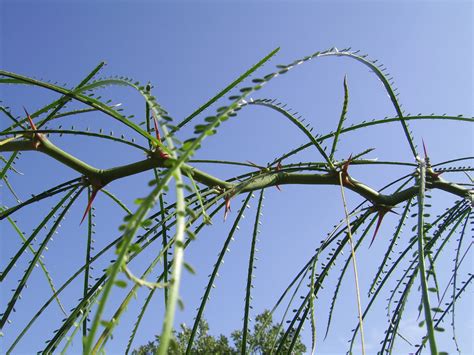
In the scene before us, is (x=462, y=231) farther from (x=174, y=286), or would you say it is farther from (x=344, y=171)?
(x=174, y=286)

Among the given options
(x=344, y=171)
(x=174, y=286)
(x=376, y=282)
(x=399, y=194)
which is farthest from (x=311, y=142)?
(x=174, y=286)

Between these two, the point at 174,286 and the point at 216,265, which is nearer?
the point at 174,286

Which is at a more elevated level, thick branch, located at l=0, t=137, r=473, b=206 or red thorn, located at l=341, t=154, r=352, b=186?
red thorn, located at l=341, t=154, r=352, b=186

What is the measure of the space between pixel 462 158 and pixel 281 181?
0.36 meters

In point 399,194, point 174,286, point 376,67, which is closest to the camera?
point 174,286

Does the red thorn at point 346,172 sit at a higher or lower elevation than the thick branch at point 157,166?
higher

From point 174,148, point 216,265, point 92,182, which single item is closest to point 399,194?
point 216,265

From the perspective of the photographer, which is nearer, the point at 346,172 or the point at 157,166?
the point at 157,166

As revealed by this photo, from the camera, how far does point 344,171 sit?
32.9 inches

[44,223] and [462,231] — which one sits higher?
[462,231]

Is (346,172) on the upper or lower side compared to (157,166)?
upper

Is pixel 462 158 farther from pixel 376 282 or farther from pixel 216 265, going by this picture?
pixel 216 265

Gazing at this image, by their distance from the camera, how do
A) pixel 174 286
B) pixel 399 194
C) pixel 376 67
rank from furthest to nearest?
pixel 399 194
pixel 376 67
pixel 174 286

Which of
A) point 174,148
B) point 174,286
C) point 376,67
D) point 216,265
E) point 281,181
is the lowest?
point 174,286
